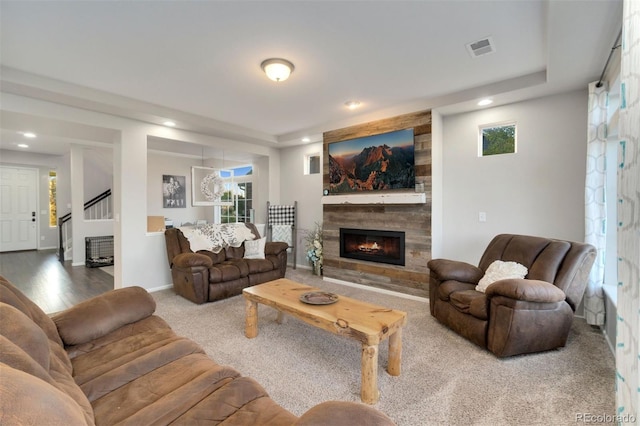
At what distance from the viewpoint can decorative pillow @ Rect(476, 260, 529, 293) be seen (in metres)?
2.81

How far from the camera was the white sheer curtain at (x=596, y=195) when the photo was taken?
2869mm

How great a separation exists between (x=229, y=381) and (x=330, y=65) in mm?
2745

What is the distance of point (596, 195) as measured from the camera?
9.53 ft

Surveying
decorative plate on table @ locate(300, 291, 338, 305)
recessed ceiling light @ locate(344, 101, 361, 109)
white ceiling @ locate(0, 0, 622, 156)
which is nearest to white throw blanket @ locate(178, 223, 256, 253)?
white ceiling @ locate(0, 0, 622, 156)

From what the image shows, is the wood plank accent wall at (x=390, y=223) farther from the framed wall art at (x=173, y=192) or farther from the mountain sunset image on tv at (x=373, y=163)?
the framed wall art at (x=173, y=192)

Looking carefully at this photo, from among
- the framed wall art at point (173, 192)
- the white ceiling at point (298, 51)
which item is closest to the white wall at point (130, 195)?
the white ceiling at point (298, 51)

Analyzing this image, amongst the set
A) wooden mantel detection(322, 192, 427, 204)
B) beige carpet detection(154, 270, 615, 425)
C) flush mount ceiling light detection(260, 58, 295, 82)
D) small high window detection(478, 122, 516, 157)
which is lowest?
beige carpet detection(154, 270, 615, 425)

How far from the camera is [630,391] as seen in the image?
46.1 inches

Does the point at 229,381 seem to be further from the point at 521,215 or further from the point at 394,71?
the point at 521,215

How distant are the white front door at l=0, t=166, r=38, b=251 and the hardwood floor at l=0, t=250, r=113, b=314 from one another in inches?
27.8

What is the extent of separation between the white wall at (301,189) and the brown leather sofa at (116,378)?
3.99 metres

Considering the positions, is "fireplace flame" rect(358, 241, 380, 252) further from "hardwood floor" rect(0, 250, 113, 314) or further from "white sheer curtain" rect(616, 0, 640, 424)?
"hardwood floor" rect(0, 250, 113, 314)

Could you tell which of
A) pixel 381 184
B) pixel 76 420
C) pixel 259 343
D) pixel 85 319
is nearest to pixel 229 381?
pixel 76 420

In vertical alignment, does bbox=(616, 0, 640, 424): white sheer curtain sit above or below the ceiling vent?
below
